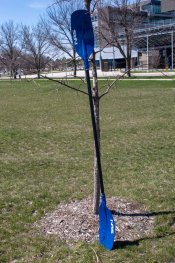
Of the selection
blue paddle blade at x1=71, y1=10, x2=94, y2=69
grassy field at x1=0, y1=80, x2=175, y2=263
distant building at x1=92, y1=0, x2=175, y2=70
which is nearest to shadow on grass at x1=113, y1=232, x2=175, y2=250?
grassy field at x1=0, y1=80, x2=175, y2=263

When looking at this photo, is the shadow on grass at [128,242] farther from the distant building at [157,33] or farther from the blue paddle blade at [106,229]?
the distant building at [157,33]

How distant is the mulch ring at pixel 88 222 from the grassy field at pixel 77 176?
11 centimetres

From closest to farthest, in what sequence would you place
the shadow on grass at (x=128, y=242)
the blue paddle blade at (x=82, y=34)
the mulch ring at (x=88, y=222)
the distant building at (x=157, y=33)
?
1. the blue paddle blade at (x=82, y=34)
2. the shadow on grass at (x=128, y=242)
3. the mulch ring at (x=88, y=222)
4. the distant building at (x=157, y=33)

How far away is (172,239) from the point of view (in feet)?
12.7

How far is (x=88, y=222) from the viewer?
4.29m

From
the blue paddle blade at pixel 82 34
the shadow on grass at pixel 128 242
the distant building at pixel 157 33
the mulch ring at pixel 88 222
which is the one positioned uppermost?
the distant building at pixel 157 33

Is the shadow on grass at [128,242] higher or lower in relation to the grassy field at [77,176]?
lower

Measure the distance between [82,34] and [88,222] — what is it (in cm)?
209

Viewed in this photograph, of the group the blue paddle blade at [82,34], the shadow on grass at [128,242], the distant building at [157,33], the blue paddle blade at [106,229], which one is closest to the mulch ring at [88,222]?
the shadow on grass at [128,242]

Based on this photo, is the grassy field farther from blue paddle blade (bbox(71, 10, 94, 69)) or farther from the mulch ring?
blue paddle blade (bbox(71, 10, 94, 69))

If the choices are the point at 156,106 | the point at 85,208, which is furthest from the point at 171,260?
the point at 156,106

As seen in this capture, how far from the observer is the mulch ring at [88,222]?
4.01m

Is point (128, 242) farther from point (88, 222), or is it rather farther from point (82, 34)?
point (82, 34)

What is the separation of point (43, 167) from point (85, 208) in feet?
7.37
